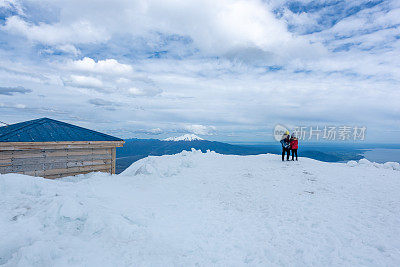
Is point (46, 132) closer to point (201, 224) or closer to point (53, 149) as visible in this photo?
point (53, 149)

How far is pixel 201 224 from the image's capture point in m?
7.50

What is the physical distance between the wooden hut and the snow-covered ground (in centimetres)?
237

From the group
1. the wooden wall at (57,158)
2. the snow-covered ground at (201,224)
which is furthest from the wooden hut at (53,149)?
the snow-covered ground at (201,224)

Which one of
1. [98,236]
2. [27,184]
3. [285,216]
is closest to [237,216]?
[285,216]

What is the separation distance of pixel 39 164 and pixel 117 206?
6.27 metres

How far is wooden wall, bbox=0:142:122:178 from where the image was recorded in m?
10.3

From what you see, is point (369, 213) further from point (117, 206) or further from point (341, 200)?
point (117, 206)

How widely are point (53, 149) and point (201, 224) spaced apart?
922 cm

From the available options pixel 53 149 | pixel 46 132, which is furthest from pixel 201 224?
pixel 46 132

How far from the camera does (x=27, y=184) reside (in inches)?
298

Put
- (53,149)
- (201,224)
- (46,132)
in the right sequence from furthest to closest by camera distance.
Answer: (46,132) → (53,149) → (201,224)

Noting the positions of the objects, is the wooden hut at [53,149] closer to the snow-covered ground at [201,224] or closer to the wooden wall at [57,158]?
the wooden wall at [57,158]

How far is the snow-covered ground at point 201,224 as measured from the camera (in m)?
5.14

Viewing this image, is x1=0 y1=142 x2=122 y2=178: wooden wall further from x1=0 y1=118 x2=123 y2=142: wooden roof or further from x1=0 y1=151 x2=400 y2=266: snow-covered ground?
x1=0 y1=151 x2=400 y2=266: snow-covered ground
